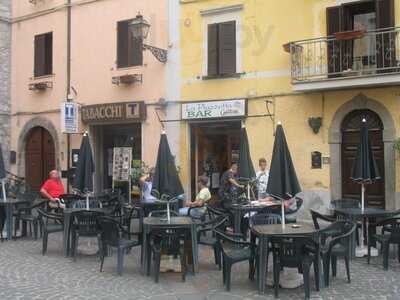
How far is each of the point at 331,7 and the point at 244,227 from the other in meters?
6.13

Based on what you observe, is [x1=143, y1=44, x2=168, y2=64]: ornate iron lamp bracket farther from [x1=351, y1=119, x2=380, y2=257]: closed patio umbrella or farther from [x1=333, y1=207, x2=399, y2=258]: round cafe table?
[x1=333, y1=207, x2=399, y2=258]: round cafe table

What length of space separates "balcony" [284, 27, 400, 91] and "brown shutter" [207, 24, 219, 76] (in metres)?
2.27

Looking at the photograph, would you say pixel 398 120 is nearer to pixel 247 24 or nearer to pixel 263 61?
pixel 263 61

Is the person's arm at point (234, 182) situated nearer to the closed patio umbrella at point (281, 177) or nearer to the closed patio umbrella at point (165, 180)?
the closed patio umbrella at point (165, 180)

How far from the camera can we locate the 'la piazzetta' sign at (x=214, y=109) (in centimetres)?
1466

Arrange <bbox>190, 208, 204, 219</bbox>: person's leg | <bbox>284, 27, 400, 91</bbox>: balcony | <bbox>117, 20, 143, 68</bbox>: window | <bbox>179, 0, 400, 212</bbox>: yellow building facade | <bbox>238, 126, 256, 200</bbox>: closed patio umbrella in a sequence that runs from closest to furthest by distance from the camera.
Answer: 1. <bbox>190, 208, 204, 219</bbox>: person's leg
2. <bbox>238, 126, 256, 200</bbox>: closed patio umbrella
3. <bbox>284, 27, 400, 91</bbox>: balcony
4. <bbox>179, 0, 400, 212</bbox>: yellow building facade
5. <bbox>117, 20, 143, 68</bbox>: window

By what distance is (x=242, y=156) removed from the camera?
1052cm

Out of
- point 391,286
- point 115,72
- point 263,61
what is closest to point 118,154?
point 115,72

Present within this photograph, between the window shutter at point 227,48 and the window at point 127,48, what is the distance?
262cm

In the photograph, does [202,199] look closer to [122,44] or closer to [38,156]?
[122,44]

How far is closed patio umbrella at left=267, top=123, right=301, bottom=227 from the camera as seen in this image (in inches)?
290

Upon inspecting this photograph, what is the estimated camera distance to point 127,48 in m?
16.8

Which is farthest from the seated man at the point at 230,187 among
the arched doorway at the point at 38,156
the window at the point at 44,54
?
the window at the point at 44,54

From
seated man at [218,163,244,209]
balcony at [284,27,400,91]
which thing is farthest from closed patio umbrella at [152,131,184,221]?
balcony at [284,27,400,91]
